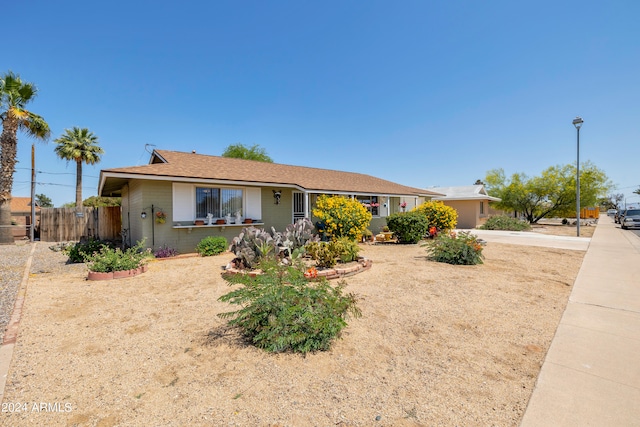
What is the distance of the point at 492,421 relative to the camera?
6.63 ft

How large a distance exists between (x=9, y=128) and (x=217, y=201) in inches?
538

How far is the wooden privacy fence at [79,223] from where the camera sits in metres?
14.7

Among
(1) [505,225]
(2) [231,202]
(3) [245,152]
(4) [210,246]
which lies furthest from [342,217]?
(3) [245,152]

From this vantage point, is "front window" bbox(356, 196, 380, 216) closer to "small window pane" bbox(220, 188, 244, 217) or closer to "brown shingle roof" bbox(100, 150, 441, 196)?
"brown shingle roof" bbox(100, 150, 441, 196)

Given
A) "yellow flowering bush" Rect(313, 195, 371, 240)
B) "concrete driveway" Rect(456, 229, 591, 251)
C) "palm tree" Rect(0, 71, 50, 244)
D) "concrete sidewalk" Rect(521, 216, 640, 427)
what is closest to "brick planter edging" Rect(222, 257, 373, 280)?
"yellow flowering bush" Rect(313, 195, 371, 240)

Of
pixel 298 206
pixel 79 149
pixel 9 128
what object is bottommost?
pixel 298 206

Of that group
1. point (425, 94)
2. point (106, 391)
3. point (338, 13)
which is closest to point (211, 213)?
point (106, 391)

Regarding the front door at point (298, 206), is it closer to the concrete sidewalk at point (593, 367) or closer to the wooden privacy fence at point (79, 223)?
the wooden privacy fence at point (79, 223)

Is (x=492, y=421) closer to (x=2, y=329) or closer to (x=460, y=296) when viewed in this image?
(x=460, y=296)

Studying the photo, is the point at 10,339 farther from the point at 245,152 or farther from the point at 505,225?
the point at 245,152

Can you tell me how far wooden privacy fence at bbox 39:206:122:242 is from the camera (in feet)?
48.3

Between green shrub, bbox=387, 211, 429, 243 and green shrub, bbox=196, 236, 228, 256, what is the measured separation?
7.48 m

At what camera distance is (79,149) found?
21797 millimetres

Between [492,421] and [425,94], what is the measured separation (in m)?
16.0
